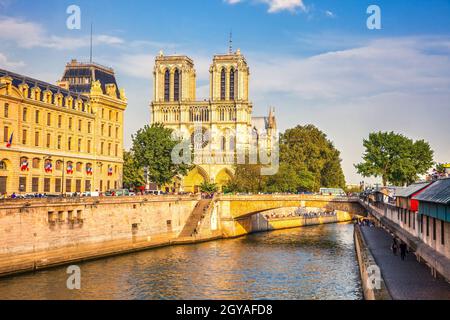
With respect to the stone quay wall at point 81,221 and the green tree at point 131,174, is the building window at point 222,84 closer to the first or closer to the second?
the green tree at point 131,174

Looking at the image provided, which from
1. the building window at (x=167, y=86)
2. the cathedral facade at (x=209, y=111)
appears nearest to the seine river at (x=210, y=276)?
the cathedral facade at (x=209, y=111)

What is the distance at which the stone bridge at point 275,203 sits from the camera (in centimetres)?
8594

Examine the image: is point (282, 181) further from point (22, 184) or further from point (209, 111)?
point (22, 184)

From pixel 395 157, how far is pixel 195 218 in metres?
44.6

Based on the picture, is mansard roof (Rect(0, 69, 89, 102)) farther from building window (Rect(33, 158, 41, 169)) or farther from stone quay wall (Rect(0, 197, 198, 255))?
stone quay wall (Rect(0, 197, 198, 255))

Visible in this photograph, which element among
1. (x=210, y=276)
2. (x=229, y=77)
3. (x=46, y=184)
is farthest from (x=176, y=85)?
(x=210, y=276)

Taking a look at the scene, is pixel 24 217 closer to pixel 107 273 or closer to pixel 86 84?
pixel 107 273

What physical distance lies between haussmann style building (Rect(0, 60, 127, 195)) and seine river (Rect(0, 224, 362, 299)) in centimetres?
1879

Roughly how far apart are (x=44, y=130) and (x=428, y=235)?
51006 millimetres

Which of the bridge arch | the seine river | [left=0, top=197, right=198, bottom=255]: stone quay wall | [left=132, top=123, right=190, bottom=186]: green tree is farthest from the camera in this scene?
the bridge arch

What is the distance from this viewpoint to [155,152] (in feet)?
307

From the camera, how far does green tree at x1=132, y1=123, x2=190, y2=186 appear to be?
92.9 m

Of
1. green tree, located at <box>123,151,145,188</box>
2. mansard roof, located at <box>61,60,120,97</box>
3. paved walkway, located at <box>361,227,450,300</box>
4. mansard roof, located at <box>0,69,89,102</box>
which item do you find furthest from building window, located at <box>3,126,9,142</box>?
paved walkway, located at <box>361,227,450,300</box>
